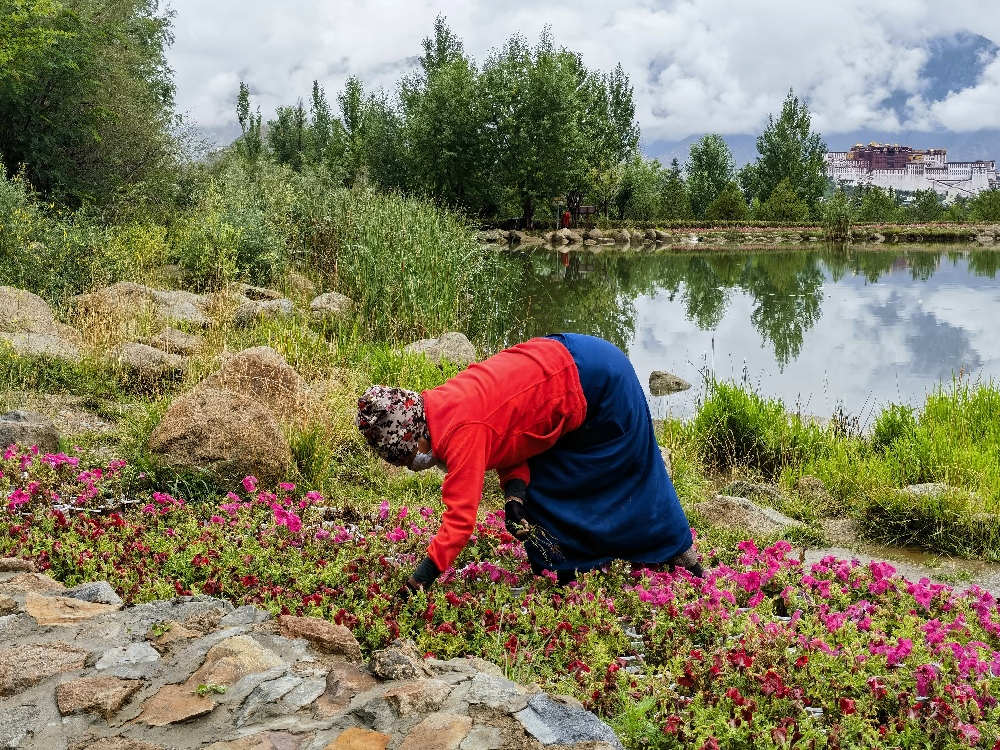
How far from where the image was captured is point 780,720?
9.35 ft

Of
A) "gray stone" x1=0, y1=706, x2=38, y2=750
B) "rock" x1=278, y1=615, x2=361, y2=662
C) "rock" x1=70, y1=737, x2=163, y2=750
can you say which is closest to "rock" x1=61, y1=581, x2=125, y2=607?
"rock" x1=278, y1=615, x2=361, y2=662

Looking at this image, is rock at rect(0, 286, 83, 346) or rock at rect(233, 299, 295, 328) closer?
rock at rect(0, 286, 83, 346)

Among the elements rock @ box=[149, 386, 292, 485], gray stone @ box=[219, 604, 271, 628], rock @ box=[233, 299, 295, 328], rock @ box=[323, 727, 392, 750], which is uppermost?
rock @ box=[233, 299, 295, 328]

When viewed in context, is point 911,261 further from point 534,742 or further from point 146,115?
point 534,742

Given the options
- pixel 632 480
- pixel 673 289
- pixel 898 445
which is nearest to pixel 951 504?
pixel 898 445

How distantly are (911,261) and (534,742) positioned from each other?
1362 inches

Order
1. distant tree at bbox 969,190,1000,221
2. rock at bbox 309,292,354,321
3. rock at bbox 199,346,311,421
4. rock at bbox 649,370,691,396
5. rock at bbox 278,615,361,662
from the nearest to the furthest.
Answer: rock at bbox 278,615,361,662
rock at bbox 199,346,311,421
rock at bbox 309,292,354,321
rock at bbox 649,370,691,396
distant tree at bbox 969,190,1000,221

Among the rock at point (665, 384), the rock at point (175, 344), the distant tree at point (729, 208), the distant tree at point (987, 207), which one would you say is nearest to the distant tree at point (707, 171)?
the distant tree at point (729, 208)

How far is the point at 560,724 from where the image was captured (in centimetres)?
245

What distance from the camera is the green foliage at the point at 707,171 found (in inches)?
2363

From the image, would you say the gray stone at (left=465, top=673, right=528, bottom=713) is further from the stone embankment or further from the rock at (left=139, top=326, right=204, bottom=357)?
the rock at (left=139, top=326, right=204, bottom=357)

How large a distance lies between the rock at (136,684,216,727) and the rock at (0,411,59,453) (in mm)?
3493

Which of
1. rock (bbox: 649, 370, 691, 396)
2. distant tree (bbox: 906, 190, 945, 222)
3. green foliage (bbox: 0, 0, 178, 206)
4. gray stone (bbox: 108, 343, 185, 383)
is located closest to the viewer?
gray stone (bbox: 108, 343, 185, 383)

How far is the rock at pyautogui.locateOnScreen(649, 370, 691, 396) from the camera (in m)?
11.3
